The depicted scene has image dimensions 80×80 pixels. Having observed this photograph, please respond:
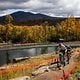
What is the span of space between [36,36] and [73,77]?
15511 cm

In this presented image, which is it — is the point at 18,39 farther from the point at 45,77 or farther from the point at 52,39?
the point at 45,77

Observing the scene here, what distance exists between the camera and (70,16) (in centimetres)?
19425

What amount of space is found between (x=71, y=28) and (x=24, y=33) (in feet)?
90.1

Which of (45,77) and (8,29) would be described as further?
(8,29)

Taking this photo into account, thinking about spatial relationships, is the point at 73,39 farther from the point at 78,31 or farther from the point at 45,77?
A: the point at 45,77

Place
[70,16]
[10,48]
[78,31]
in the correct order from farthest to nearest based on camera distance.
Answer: [70,16], [78,31], [10,48]

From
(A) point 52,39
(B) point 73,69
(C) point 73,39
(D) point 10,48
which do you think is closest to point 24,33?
(A) point 52,39

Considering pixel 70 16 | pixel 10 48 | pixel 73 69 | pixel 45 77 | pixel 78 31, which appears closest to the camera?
pixel 45 77

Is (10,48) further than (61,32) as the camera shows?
No

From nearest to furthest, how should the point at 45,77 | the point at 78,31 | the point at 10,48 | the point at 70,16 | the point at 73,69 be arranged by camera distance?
the point at 45,77 < the point at 73,69 < the point at 10,48 < the point at 78,31 < the point at 70,16

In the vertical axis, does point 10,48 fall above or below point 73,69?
below

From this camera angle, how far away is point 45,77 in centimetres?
2080

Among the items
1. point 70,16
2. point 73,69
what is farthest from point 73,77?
point 70,16

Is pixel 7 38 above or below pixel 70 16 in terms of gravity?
below
